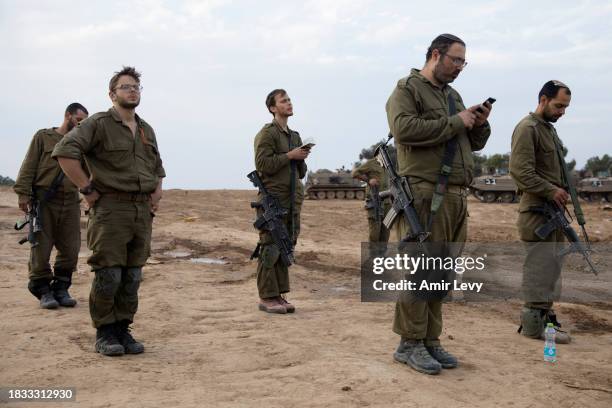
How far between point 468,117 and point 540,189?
155 centimetres

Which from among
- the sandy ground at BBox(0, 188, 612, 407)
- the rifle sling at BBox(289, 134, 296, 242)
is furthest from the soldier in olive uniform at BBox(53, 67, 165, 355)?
the rifle sling at BBox(289, 134, 296, 242)

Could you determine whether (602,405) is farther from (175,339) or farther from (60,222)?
(60,222)

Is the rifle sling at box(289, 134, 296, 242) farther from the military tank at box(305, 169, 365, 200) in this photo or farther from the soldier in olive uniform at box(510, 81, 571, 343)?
the military tank at box(305, 169, 365, 200)

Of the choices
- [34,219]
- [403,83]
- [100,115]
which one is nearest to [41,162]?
[34,219]

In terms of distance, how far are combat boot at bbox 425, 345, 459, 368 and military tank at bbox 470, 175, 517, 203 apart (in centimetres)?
2442

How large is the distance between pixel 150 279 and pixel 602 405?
19.6ft

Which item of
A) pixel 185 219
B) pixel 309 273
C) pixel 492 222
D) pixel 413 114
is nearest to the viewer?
pixel 413 114

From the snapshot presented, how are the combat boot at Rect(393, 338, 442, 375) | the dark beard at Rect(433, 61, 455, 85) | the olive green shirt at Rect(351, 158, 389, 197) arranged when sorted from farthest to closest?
the olive green shirt at Rect(351, 158, 389, 197), the dark beard at Rect(433, 61, 455, 85), the combat boot at Rect(393, 338, 442, 375)

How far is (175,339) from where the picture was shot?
16.7 feet

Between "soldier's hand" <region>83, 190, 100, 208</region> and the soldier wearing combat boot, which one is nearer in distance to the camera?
"soldier's hand" <region>83, 190, 100, 208</region>

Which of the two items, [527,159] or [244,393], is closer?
[244,393]

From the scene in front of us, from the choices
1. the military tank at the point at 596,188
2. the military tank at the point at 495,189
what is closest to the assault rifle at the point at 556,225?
the military tank at the point at 495,189

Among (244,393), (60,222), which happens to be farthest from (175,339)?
(60,222)

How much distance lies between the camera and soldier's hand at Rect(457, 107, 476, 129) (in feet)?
13.3
